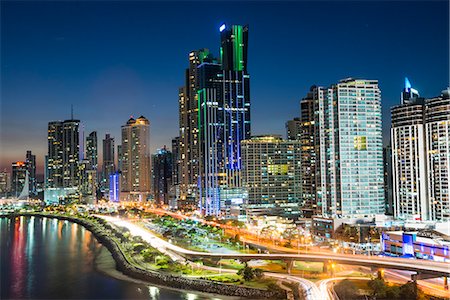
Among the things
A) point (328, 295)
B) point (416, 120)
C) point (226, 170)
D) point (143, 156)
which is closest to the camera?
point (328, 295)

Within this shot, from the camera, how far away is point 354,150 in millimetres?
20750

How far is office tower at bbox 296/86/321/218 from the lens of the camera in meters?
22.1

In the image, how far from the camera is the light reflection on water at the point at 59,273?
13.3m

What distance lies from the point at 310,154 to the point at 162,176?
89.4ft

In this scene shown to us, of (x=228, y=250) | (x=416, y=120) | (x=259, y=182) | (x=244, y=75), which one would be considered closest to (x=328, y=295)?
(x=228, y=250)

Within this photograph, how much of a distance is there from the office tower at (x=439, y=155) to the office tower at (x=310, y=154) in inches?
181

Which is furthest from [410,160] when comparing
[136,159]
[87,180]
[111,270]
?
[87,180]

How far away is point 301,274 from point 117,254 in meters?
7.94

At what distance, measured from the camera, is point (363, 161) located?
20.8 meters

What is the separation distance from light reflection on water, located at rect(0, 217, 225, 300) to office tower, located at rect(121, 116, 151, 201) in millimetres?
26455

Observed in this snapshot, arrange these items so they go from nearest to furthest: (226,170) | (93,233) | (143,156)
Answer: (93,233) < (226,170) < (143,156)

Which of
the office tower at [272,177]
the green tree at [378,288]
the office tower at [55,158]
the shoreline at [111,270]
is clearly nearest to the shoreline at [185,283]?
the shoreline at [111,270]

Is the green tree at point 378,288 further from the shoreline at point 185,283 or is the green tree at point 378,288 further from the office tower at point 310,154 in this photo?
the office tower at point 310,154

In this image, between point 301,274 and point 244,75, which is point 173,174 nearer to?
point 244,75
